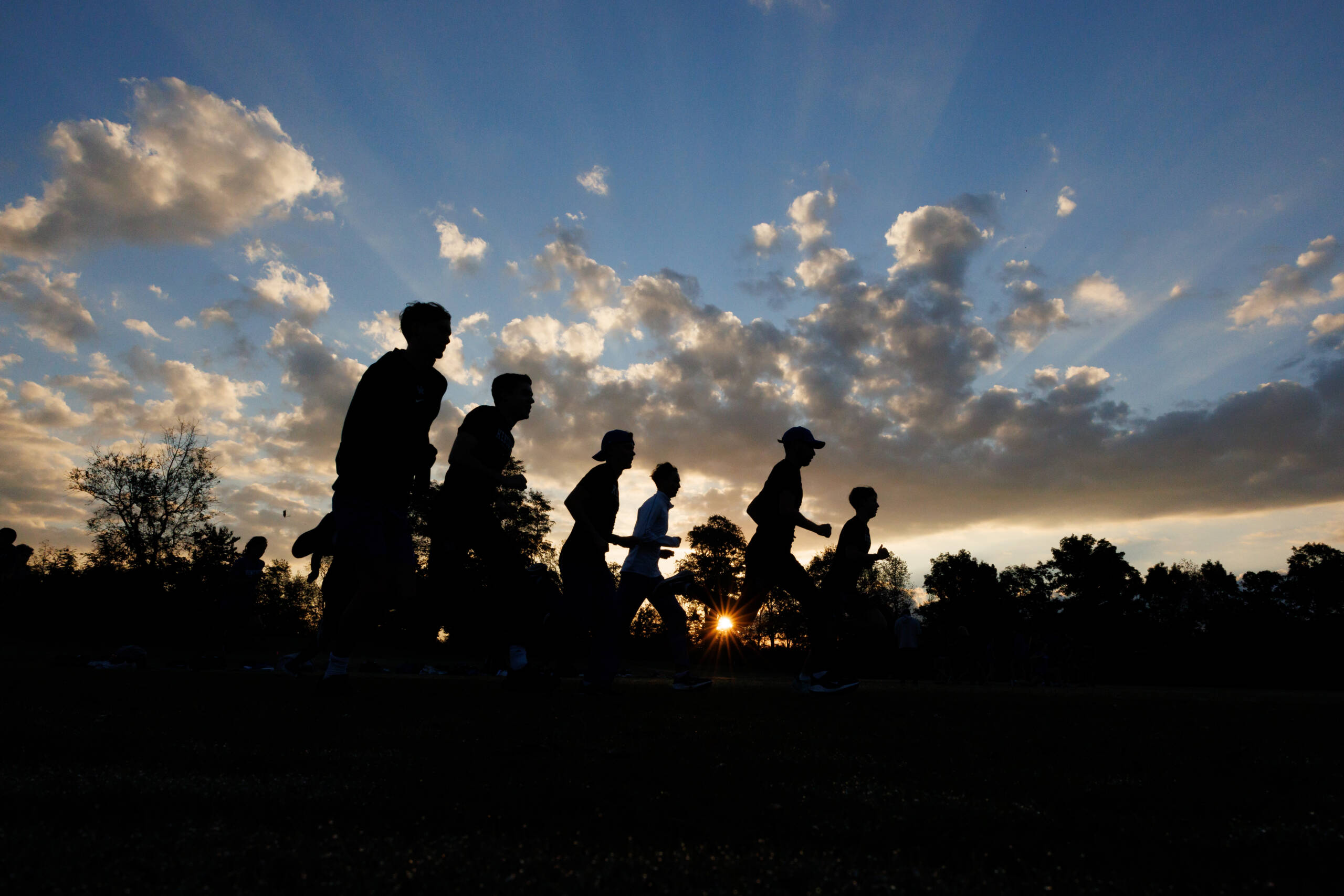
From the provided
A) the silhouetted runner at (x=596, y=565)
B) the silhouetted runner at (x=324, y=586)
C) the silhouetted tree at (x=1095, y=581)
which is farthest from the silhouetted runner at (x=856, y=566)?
the silhouetted tree at (x=1095, y=581)

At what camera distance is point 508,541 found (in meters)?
6.41

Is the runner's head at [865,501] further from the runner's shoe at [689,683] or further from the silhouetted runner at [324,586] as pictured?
the silhouetted runner at [324,586]

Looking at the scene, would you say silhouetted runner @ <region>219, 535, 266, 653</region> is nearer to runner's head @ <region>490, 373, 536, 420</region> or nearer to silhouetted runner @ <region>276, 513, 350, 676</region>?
silhouetted runner @ <region>276, 513, 350, 676</region>

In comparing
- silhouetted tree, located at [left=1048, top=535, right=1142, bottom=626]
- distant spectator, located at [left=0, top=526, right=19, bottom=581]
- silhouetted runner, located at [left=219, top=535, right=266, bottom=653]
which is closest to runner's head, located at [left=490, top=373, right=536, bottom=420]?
silhouetted runner, located at [left=219, top=535, right=266, bottom=653]

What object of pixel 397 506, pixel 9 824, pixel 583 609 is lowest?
pixel 9 824

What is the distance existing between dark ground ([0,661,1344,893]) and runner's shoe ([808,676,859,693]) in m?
2.53

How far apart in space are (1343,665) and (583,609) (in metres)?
56.3

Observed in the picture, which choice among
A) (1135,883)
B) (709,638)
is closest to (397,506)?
(1135,883)

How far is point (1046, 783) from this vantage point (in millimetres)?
2545

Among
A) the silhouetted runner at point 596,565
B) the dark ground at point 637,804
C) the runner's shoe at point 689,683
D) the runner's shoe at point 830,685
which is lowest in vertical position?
the dark ground at point 637,804

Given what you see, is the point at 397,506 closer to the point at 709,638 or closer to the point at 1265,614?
the point at 709,638

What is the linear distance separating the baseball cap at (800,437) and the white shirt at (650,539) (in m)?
1.39

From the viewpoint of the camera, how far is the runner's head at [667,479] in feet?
25.4

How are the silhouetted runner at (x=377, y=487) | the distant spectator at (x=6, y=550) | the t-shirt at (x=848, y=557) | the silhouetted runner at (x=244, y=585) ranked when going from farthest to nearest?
the silhouetted runner at (x=244, y=585), the distant spectator at (x=6, y=550), the t-shirt at (x=848, y=557), the silhouetted runner at (x=377, y=487)
